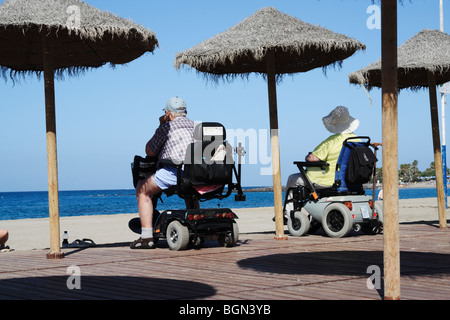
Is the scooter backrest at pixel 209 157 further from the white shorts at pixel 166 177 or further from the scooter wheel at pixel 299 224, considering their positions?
the scooter wheel at pixel 299 224

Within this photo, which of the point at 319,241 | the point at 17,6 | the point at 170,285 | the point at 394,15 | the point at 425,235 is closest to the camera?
the point at 394,15

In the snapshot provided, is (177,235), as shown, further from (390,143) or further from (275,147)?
(390,143)

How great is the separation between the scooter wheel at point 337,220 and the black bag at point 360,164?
368mm

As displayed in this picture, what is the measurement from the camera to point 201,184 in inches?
264

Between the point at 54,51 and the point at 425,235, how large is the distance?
5013mm

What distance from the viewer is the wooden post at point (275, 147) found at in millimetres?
7906

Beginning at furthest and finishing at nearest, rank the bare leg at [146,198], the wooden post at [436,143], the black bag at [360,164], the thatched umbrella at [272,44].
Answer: the wooden post at [436,143] < the black bag at [360,164] < the thatched umbrella at [272,44] < the bare leg at [146,198]

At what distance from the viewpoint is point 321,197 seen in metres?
8.27

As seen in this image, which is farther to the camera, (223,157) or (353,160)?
(353,160)

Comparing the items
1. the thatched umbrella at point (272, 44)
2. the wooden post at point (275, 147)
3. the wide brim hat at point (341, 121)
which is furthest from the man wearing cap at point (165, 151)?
the wide brim hat at point (341, 121)

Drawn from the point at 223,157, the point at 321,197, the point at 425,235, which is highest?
the point at 223,157

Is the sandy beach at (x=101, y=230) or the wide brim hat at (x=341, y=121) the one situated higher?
the wide brim hat at (x=341, y=121)

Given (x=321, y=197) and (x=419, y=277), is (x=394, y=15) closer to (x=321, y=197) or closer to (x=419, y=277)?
(x=419, y=277)
